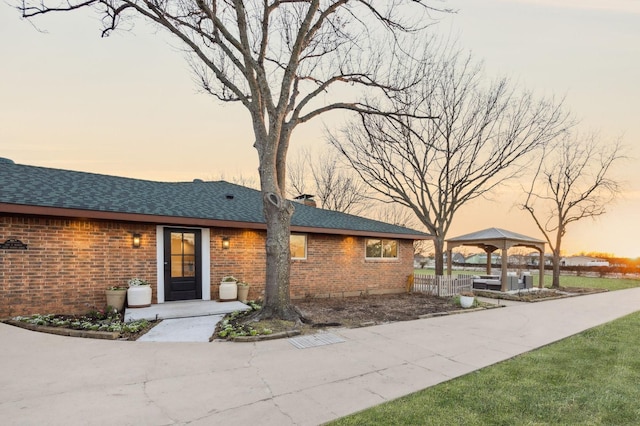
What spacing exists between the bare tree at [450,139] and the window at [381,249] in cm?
340

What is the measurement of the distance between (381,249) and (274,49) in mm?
8679

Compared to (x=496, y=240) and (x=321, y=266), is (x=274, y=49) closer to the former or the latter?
(x=321, y=266)

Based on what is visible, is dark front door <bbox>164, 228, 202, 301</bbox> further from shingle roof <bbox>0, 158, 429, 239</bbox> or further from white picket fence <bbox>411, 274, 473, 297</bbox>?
white picket fence <bbox>411, 274, 473, 297</bbox>

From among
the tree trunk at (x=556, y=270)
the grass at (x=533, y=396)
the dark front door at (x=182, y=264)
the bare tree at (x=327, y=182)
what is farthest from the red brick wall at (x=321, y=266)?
the bare tree at (x=327, y=182)

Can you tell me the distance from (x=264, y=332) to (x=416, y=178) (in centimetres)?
1308

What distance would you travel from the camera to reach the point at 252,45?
9.88 m

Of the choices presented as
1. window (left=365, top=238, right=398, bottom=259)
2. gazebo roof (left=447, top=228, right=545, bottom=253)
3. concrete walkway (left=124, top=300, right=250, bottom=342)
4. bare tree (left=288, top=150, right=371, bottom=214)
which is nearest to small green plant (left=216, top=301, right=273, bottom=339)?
concrete walkway (left=124, top=300, right=250, bottom=342)

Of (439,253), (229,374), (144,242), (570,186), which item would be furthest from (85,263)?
(570,186)

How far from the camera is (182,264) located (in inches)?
363

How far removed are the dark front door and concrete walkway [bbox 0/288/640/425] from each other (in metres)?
3.28

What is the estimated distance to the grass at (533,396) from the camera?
3180mm

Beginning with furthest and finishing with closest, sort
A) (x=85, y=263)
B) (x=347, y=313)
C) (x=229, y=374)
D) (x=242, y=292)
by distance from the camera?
(x=242, y=292)
(x=347, y=313)
(x=85, y=263)
(x=229, y=374)

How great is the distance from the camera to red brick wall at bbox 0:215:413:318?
7.07 m

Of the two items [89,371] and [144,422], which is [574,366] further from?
[89,371]
